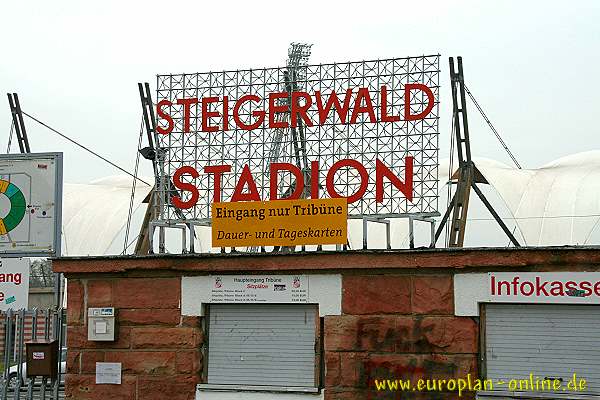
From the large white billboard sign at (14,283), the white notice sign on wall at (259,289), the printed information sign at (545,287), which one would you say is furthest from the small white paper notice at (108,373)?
the printed information sign at (545,287)

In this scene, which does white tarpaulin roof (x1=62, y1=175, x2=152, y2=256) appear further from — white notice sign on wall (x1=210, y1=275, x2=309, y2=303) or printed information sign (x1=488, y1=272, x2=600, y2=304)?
printed information sign (x1=488, y1=272, x2=600, y2=304)

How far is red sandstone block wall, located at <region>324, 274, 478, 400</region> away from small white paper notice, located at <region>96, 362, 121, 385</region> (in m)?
3.24

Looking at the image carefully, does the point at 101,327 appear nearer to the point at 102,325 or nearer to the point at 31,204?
the point at 102,325

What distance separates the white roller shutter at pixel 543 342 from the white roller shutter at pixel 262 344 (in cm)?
254

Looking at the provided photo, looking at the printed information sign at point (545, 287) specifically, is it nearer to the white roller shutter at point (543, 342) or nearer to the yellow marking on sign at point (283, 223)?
the white roller shutter at point (543, 342)

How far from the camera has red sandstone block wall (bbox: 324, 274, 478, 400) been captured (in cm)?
1349

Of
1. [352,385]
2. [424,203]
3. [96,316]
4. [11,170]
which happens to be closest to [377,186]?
[424,203]

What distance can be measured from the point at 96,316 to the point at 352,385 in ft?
13.3

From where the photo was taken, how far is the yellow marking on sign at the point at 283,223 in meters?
15.2

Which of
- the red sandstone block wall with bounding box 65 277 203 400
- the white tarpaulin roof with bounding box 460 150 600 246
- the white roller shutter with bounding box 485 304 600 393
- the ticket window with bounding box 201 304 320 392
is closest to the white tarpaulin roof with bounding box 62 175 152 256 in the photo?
the white tarpaulin roof with bounding box 460 150 600 246

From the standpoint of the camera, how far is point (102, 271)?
50.2 feet

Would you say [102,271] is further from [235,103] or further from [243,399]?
[235,103]

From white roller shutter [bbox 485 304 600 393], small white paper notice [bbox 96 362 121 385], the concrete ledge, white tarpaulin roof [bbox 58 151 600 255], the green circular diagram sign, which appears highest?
white tarpaulin roof [bbox 58 151 600 255]

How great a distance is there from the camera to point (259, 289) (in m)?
14.6
